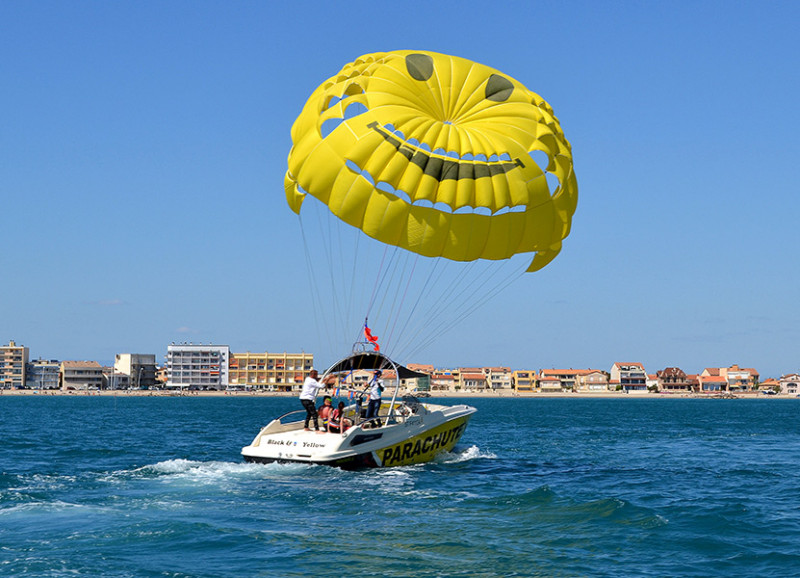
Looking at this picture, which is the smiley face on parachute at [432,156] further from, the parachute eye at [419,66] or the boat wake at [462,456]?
the boat wake at [462,456]

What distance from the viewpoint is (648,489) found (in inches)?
752

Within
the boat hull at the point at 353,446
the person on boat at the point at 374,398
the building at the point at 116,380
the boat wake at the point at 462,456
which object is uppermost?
the person on boat at the point at 374,398

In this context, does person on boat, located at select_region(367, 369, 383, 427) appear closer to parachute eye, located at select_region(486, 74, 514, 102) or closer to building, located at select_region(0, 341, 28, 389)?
parachute eye, located at select_region(486, 74, 514, 102)

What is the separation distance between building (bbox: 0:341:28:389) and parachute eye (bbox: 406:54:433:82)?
196m

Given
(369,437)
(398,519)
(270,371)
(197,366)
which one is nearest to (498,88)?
(369,437)

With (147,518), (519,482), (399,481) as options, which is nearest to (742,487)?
(519,482)

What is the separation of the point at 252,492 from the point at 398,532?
4.36 meters

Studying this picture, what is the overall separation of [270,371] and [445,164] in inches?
6618

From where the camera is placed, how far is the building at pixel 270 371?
592ft

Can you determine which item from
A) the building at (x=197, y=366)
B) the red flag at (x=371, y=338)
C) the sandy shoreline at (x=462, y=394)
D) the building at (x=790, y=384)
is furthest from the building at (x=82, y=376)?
the red flag at (x=371, y=338)

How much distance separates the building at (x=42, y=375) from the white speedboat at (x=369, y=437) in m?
187

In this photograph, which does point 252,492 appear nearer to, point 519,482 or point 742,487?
point 519,482

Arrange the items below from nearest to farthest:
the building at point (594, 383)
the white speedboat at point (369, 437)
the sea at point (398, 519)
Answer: the sea at point (398, 519) → the white speedboat at point (369, 437) → the building at point (594, 383)

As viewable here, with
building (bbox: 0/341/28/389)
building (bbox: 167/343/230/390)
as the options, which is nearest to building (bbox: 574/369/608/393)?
building (bbox: 167/343/230/390)
